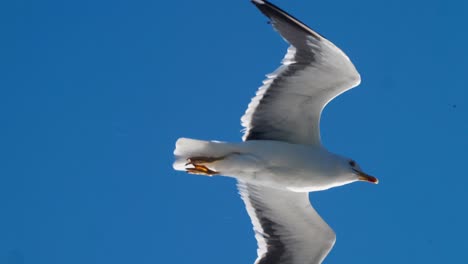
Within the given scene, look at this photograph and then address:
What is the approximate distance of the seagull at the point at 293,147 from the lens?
33.1 feet

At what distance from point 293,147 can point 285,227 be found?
1.29 meters

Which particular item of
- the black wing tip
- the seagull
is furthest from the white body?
the black wing tip

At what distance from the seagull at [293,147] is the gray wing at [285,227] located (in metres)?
0.01

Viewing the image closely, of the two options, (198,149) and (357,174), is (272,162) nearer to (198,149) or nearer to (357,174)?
(198,149)

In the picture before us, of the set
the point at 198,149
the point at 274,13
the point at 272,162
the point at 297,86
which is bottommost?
the point at 272,162

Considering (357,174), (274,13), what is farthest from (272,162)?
(274,13)

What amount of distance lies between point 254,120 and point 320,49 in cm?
136

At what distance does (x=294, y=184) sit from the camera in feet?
34.6

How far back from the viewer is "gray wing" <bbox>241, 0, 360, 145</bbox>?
32.7 ft

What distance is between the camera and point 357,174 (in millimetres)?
10695

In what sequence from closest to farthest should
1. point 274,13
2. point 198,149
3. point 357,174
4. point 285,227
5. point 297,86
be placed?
1. point 274,13
2. point 198,149
3. point 297,86
4. point 357,174
5. point 285,227

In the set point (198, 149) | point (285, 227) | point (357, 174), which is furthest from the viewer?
point (285, 227)

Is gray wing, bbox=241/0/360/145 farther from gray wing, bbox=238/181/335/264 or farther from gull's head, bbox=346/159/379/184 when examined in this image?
gray wing, bbox=238/181/335/264

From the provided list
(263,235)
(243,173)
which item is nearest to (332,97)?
(243,173)
